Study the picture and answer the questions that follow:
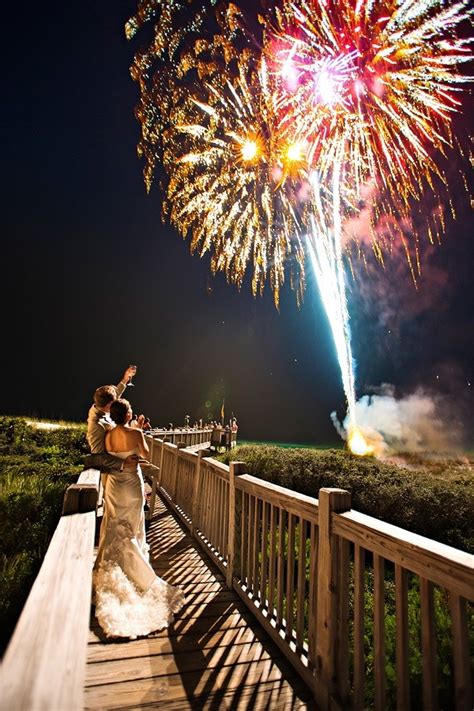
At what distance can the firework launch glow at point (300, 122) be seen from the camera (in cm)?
823

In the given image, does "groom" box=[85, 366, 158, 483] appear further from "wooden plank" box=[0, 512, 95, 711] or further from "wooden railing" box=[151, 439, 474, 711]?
"wooden plank" box=[0, 512, 95, 711]

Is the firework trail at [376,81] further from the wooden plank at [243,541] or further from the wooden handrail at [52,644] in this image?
the wooden handrail at [52,644]

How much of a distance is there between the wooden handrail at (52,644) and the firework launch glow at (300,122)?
962 centimetres

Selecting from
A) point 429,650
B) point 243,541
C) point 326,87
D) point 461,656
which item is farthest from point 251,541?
point 326,87

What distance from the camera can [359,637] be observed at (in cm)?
242

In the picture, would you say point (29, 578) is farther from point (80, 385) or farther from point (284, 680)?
point (80, 385)

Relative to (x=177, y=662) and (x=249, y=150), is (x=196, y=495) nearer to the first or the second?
(x=177, y=662)

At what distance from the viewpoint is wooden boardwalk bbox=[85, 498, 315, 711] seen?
2.66 m

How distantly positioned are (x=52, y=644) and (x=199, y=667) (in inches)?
100

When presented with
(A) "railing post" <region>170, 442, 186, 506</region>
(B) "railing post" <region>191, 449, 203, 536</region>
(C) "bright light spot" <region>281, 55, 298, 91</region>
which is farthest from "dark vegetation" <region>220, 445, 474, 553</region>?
(C) "bright light spot" <region>281, 55, 298, 91</region>

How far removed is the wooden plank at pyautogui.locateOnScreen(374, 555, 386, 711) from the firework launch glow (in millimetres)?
8903

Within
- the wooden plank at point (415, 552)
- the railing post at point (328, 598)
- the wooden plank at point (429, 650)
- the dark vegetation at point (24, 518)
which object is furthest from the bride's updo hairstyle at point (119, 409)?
the wooden plank at point (429, 650)

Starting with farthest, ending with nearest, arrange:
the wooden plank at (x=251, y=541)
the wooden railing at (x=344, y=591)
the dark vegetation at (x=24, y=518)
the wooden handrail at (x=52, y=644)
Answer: the dark vegetation at (x=24, y=518) < the wooden plank at (x=251, y=541) < the wooden railing at (x=344, y=591) < the wooden handrail at (x=52, y=644)

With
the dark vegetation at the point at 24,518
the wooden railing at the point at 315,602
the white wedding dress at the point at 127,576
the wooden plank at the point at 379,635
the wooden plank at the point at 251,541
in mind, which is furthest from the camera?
the dark vegetation at the point at 24,518
